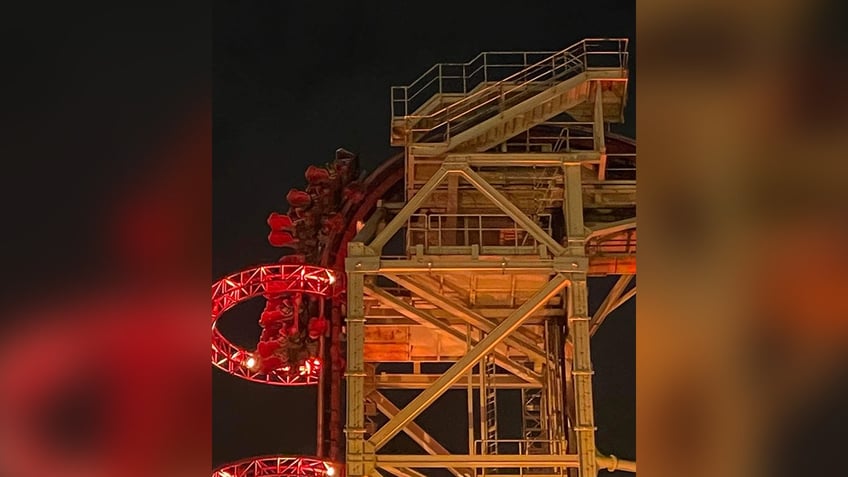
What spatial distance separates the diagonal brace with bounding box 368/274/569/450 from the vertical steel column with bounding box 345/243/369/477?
240 mm

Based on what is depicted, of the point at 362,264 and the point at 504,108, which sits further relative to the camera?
the point at 504,108

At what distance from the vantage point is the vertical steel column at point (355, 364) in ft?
44.6

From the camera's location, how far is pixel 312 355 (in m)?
17.8

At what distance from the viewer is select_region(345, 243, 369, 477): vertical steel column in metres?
13.6

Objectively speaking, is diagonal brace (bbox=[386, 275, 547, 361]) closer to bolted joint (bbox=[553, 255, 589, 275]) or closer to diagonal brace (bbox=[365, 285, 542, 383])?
diagonal brace (bbox=[365, 285, 542, 383])

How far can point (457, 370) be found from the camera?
44.8ft

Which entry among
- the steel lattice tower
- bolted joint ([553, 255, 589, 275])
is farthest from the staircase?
bolted joint ([553, 255, 589, 275])

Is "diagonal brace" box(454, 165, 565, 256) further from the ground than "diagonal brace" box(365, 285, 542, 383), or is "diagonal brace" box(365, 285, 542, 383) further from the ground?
"diagonal brace" box(454, 165, 565, 256)

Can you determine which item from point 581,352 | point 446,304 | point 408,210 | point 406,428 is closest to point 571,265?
point 581,352

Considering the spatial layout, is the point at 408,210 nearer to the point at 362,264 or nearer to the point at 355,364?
the point at 362,264

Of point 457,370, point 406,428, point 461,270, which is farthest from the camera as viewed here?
point 406,428

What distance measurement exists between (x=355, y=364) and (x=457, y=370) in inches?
54.5
